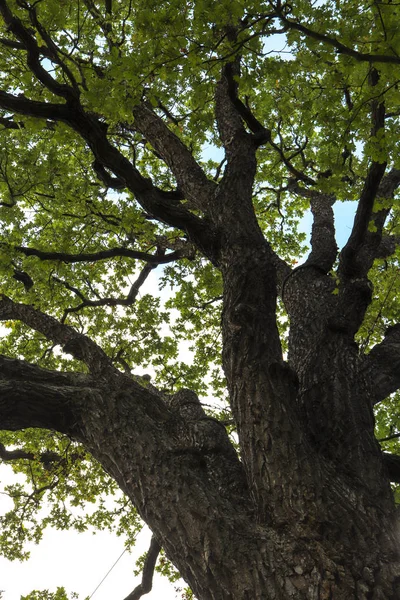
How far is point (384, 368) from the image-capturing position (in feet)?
14.8

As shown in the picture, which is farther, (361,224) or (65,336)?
(65,336)

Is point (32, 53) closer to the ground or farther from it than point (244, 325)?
farther from it

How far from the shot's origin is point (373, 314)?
605 centimetres

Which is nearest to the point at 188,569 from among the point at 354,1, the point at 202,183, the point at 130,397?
the point at 130,397

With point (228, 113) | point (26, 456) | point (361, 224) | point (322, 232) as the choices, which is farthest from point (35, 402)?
point (26, 456)

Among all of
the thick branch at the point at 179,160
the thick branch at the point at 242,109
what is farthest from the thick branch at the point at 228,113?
the thick branch at the point at 179,160

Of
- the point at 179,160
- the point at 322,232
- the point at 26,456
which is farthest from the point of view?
the point at 26,456

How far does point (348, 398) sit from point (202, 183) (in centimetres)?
312

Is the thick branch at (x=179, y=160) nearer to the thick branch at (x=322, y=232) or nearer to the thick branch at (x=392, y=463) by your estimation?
the thick branch at (x=322, y=232)

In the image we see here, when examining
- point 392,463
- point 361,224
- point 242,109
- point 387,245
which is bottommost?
point 392,463

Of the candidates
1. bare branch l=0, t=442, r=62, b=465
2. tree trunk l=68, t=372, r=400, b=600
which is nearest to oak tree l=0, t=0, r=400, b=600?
tree trunk l=68, t=372, r=400, b=600

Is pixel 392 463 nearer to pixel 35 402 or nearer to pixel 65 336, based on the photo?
pixel 35 402

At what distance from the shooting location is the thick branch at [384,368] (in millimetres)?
4422

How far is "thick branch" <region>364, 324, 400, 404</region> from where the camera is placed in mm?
4422
